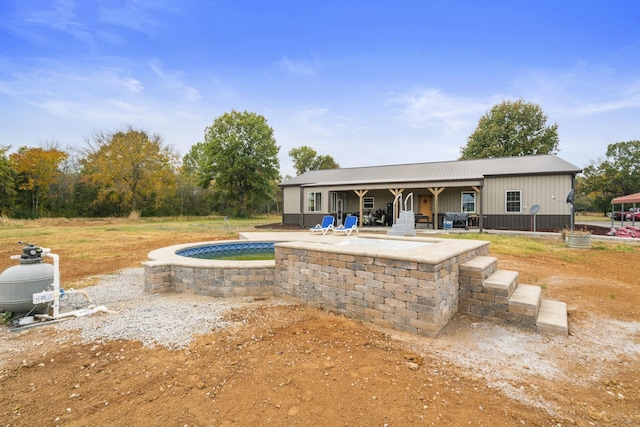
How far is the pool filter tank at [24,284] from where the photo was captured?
11.7 feet

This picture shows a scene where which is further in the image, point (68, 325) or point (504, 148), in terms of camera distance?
point (504, 148)

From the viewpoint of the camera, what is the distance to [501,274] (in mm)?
4219

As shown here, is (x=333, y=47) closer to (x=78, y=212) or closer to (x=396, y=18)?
(x=396, y=18)

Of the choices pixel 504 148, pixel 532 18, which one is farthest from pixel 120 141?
pixel 504 148

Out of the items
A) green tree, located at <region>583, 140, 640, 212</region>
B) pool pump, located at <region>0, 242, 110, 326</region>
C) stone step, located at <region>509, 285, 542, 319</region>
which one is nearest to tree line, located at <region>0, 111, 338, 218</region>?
pool pump, located at <region>0, 242, 110, 326</region>

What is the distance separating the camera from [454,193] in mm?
16422

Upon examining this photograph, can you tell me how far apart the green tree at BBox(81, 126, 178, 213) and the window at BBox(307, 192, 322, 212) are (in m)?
14.9

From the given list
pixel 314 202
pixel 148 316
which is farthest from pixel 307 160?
pixel 148 316

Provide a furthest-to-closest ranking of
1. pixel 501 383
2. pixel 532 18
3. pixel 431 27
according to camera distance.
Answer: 1. pixel 431 27
2. pixel 532 18
3. pixel 501 383

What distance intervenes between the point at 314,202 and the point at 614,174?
36390 mm

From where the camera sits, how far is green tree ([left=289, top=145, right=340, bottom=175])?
44.0 metres

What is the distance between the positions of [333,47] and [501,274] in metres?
11.5

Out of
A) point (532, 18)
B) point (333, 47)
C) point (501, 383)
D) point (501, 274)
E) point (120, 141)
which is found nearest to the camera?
point (501, 383)

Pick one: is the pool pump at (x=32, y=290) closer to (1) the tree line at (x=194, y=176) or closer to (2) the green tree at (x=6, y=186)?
(1) the tree line at (x=194, y=176)
